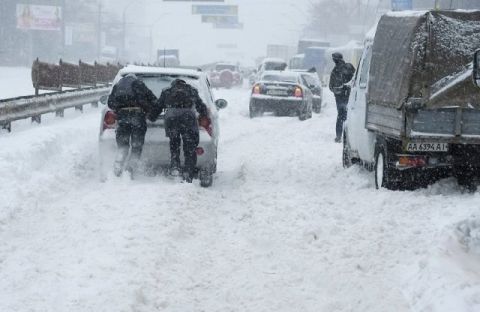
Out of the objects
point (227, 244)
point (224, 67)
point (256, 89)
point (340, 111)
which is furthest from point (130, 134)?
point (224, 67)

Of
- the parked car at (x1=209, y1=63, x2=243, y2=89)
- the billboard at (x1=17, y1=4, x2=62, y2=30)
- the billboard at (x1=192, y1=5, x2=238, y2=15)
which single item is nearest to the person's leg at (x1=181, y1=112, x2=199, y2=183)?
the parked car at (x1=209, y1=63, x2=243, y2=89)

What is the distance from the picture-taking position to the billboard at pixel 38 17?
77.7m

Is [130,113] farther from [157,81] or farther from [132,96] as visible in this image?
[157,81]

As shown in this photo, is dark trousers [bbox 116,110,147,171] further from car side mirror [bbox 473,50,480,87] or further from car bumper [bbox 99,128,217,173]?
car side mirror [bbox 473,50,480,87]

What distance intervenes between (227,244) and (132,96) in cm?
323

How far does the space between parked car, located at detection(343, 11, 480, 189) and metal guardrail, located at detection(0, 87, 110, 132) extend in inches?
286

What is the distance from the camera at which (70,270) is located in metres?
5.81

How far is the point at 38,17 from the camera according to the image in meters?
78.9

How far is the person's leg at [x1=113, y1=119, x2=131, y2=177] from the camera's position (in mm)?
9633

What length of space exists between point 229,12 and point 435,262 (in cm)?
7599

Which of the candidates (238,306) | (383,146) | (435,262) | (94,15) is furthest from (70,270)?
(94,15)

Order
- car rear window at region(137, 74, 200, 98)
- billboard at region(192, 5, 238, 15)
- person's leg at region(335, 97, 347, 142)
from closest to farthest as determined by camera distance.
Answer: car rear window at region(137, 74, 200, 98), person's leg at region(335, 97, 347, 142), billboard at region(192, 5, 238, 15)

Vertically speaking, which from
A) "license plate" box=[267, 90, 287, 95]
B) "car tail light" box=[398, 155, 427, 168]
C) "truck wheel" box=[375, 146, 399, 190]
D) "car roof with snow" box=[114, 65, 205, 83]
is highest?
"car roof with snow" box=[114, 65, 205, 83]

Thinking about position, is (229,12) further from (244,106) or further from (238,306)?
(238,306)
